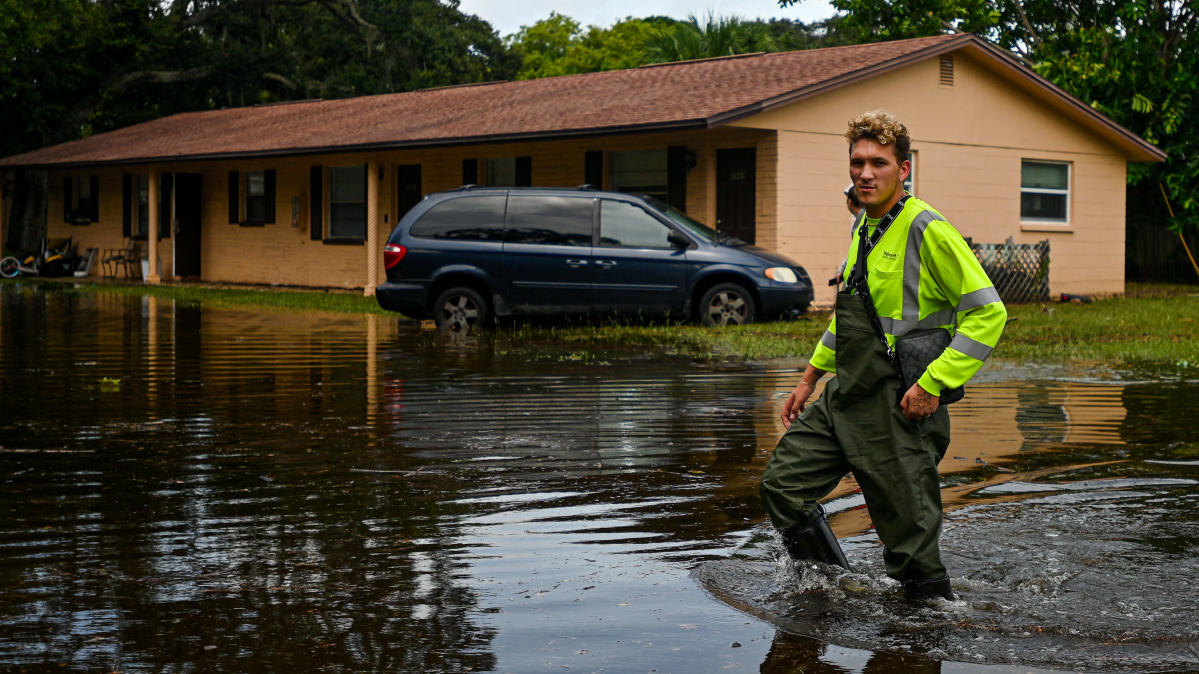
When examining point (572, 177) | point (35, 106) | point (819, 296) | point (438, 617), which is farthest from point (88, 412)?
point (35, 106)

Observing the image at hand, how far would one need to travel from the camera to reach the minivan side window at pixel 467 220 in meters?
18.1

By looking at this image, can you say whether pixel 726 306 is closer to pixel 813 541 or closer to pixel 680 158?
pixel 680 158

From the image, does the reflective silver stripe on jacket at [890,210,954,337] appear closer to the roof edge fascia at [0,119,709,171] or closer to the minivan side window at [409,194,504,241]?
the minivan side window at [409,194,504,241]

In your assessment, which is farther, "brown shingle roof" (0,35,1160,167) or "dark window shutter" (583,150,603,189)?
"dark window shutter" (583,150,603,189)

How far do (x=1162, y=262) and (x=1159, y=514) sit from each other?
29.1 m

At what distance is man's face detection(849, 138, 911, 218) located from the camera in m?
4.79

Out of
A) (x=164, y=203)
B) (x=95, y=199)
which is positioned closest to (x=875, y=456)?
(x=164, y=203)

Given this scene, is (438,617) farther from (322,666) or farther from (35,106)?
(35,106)

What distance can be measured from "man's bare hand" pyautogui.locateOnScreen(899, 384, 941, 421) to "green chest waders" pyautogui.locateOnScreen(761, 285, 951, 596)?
88mm

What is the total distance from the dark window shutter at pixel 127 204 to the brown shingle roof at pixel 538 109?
0.87 m

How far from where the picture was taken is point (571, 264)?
1784 cm

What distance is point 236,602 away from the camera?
4992 mm

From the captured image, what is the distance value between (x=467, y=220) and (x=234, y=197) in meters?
15.3

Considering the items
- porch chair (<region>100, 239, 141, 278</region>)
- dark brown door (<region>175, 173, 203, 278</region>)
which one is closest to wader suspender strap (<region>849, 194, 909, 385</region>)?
dark brown door (<region>175, 173, 203, 278</region>)
